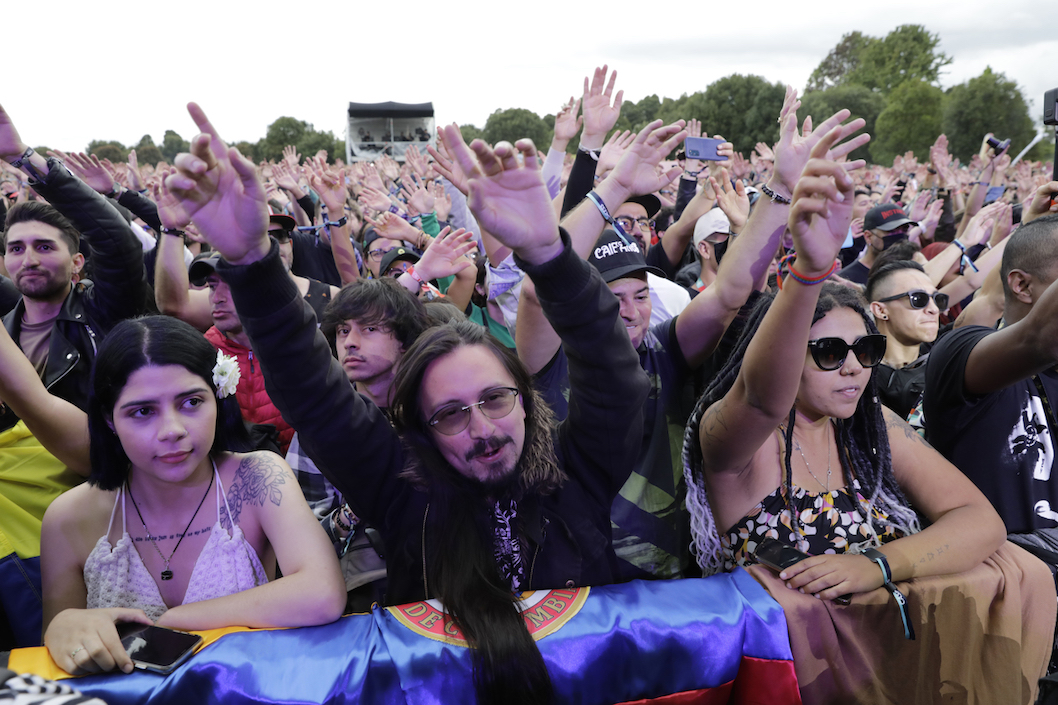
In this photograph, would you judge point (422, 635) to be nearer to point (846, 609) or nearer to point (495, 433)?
point (495, 433)

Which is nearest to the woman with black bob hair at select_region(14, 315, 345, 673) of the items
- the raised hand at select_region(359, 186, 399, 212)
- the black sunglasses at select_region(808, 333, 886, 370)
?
the black sunglasses at select_region(808, 333, 886, 370)

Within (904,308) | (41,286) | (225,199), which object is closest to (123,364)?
(225,199)

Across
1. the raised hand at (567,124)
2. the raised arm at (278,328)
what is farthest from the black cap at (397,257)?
the raised arm at (278,328)

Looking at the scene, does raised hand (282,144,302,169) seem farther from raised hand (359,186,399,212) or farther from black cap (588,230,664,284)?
black cap (588,230,664,284)

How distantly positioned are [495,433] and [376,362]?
43.5 inches

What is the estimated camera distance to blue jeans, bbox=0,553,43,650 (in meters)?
2.02

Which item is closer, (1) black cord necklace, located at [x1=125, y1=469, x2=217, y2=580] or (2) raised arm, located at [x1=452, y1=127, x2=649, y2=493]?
(2) raised arm, located at [x1=452, y1=127, x2=649, y2=493]

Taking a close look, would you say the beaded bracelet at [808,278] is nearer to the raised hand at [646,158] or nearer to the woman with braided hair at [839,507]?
the woman with braided hair at [839,507]

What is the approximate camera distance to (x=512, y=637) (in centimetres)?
147

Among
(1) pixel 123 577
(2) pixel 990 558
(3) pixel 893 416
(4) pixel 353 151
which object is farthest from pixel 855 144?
(4) pixel 353 151

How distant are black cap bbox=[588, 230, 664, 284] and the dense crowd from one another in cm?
2

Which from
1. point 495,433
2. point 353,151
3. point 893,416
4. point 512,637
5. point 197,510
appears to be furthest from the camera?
point 353,151

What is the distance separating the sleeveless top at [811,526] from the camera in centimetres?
193

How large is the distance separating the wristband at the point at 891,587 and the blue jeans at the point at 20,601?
91.4 inches
